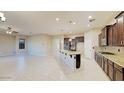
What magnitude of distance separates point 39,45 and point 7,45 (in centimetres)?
316

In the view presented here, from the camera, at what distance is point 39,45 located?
12.1m

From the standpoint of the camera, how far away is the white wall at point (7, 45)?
8741 millimetres

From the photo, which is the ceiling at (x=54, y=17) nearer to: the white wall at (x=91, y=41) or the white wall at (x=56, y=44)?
the white wall at (x=91, y=41)

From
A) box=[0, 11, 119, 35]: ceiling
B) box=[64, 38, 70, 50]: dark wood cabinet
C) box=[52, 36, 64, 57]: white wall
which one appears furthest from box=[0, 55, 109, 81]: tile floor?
box=[64, 38, 70, 50]: dark wood cabinet

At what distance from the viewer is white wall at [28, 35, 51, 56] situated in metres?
12.0

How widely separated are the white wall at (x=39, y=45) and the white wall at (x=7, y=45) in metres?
2.15

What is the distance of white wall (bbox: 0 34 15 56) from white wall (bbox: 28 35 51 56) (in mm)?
2152

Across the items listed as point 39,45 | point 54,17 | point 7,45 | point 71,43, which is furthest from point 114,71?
point 71,43

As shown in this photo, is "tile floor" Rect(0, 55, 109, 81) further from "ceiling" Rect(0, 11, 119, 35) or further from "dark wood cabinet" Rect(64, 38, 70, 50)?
"dark wood cabinet" Rect(64, 38, 70, 50)

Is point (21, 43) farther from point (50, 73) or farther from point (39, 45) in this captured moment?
point (50, 73)
